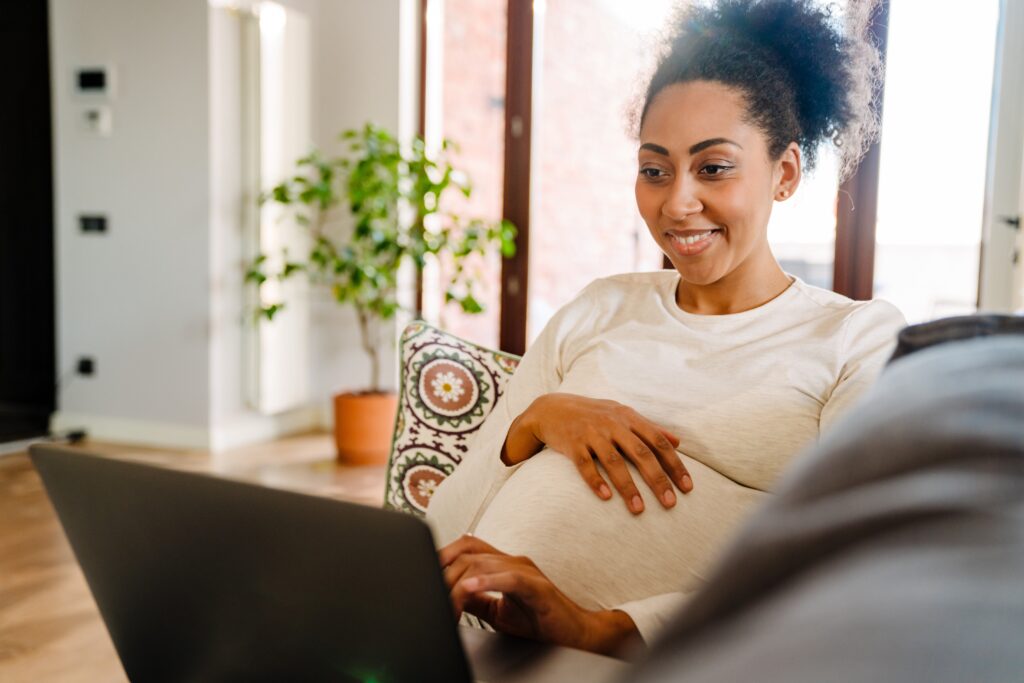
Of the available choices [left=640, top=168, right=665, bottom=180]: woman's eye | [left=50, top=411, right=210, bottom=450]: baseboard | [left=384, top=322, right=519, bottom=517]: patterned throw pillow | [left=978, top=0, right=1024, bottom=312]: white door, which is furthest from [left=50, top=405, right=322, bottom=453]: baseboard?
[left=640, top=168, right=665, bottom=180]: woman's eye

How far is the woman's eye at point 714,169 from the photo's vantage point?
1104 millimetres

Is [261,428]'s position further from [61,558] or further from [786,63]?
[786,63]

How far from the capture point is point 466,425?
52.5 inches

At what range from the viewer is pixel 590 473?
0.92 meters

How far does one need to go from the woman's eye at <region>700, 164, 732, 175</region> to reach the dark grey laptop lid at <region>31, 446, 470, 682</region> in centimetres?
75

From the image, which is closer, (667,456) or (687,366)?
(667,456)

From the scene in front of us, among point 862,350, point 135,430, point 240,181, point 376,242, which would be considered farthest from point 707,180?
point 135,430

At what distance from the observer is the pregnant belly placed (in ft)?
2.93

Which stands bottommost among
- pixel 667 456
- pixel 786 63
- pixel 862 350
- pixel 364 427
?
pixel 364 427

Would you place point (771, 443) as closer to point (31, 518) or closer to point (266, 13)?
point (31, 518)

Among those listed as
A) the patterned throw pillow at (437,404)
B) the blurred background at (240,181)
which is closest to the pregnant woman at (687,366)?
the patterned throw pillow at (437,404)

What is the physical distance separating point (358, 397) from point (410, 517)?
11.9 ft

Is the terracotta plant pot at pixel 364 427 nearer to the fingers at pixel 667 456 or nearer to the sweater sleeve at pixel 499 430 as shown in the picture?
the sweater sleeve at pixel 499 430

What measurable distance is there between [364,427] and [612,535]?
3.21 metres
